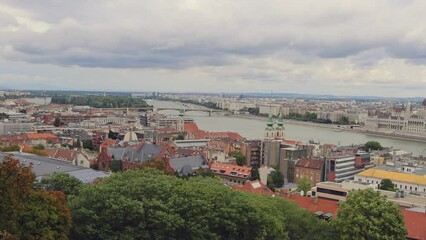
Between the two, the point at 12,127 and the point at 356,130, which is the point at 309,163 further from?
the point at 356,130

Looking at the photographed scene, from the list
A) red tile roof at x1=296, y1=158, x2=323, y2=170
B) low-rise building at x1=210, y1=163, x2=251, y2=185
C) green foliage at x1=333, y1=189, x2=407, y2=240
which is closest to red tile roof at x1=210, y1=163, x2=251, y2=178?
low-rise building at x1=210, y1=163, x2=251, y2=185

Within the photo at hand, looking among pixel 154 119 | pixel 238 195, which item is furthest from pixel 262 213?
pixel 154 119

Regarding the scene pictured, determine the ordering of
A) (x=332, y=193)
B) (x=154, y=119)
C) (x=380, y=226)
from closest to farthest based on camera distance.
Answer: (x=380, y=226) < (x=332, y=193) < (x=154, y=119)

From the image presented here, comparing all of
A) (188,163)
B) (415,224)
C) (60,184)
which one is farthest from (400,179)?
(60,184)

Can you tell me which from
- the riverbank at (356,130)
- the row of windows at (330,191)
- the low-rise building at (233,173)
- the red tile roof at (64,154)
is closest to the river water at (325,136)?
the riverbank at (356,130)

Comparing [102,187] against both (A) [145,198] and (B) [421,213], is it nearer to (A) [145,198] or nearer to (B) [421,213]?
(A) [145,198]

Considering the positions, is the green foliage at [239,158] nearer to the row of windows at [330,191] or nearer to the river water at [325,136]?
the row of windows at [330,191]
